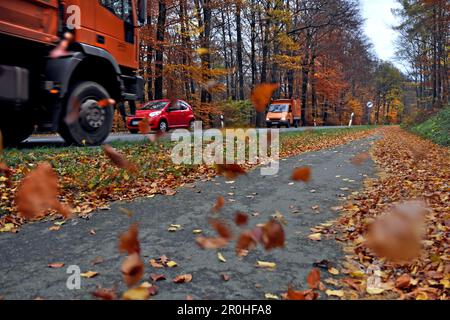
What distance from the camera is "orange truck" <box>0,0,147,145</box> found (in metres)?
4.98

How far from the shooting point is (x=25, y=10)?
16.7ft

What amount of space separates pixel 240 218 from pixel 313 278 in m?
1.49

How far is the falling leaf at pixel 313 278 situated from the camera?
2.50 meters

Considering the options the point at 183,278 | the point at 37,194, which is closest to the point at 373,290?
the point at 183,278

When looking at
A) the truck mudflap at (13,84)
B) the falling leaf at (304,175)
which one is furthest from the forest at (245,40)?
the truck mudflap at (13,84)

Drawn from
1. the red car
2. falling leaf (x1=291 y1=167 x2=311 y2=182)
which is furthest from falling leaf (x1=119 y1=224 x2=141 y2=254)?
the red car

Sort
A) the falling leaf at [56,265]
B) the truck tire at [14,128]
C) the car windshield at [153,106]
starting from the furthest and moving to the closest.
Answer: the car windshield at [153,106], the truck tire at [14,128], the falling leaf at [56,265]

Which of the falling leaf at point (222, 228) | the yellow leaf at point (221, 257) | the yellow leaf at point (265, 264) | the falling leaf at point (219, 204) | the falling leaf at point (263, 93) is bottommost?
the yellow leaf at point (265, 264)

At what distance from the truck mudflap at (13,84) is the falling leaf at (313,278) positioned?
4.44 m

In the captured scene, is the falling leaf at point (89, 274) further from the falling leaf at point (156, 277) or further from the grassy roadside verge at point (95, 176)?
the grassy roadside verge at point (95, 176)

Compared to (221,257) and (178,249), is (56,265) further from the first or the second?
(221,257)

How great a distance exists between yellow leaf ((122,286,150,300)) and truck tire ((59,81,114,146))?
4959 millimetres

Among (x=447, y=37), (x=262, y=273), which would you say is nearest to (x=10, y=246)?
(x=262, y=273)

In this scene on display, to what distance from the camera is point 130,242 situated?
285cm
